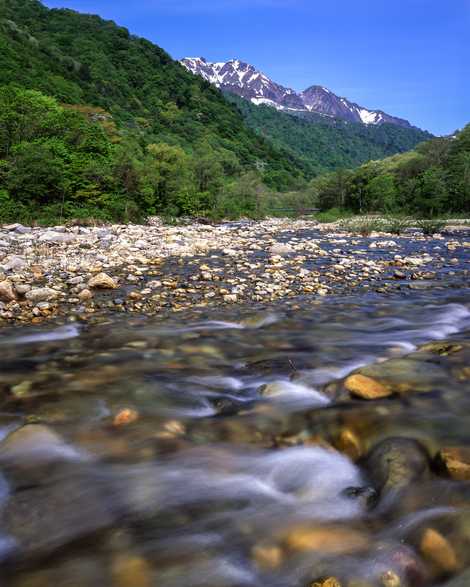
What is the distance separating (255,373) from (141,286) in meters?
4.89

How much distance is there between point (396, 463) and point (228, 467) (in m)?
1.09

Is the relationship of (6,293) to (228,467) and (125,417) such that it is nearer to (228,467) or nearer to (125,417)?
(125,417)

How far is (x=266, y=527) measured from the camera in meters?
2.24

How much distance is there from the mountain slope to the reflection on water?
8988 cm

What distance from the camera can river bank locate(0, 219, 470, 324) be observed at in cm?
739

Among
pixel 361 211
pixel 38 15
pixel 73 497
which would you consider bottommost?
pixel 73 497

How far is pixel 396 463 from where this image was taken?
8.51 ft

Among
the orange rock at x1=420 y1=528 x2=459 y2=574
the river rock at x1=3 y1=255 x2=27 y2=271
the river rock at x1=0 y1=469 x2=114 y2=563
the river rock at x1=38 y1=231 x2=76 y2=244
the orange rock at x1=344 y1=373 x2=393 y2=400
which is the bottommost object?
the river rock at x1=0 y1=469 x2=114 y2=563

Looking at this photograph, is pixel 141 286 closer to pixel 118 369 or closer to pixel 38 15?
pixel 118 369

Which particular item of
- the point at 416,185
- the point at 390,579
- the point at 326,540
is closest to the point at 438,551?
the point at 390,579

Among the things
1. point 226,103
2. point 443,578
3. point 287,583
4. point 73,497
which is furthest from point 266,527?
point 226,103

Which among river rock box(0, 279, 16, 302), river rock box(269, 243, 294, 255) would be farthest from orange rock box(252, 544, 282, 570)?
river rock box(269, 243, 294, 255)

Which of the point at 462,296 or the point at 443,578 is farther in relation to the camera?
the point at 462,296

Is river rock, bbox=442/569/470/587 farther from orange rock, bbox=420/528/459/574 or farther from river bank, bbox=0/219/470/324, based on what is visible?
river bank, bbox=0/219/470/324
